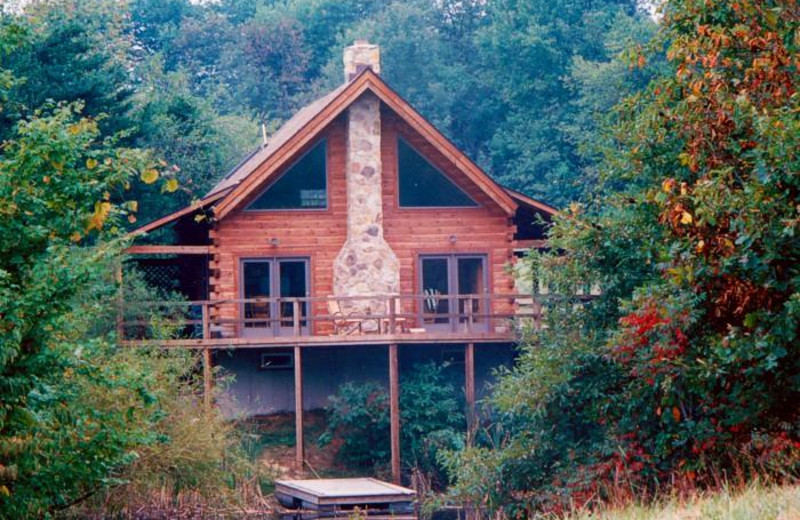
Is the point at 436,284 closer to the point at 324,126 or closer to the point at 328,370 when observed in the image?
the point at 328,370

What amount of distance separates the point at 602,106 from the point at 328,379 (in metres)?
19.2

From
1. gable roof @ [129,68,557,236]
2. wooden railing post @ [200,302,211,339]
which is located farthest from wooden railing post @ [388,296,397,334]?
wooden railing post @ [200,302,211,339]

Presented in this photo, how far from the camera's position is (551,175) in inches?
1818

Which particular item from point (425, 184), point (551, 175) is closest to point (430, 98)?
point (551, 175)

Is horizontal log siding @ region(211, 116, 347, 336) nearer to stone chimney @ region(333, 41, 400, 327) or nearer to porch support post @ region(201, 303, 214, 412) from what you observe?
stone chimney @ region(333, 41, 400, 327)

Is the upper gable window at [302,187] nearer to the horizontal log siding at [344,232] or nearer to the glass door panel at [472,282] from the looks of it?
the horizontal log siding at [344,232]

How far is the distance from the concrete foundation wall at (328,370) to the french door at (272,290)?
1153 mm

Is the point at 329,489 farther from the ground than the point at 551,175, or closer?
closer

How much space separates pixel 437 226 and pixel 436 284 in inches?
49.7

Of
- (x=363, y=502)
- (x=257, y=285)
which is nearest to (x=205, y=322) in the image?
(x=257, y=285)

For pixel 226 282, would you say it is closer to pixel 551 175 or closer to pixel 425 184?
pixel 425 184

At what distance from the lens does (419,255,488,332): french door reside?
27.9m

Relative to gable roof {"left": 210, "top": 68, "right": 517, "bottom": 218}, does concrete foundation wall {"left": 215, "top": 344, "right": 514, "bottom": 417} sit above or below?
below

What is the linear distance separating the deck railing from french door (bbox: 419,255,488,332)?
1.0 inches
